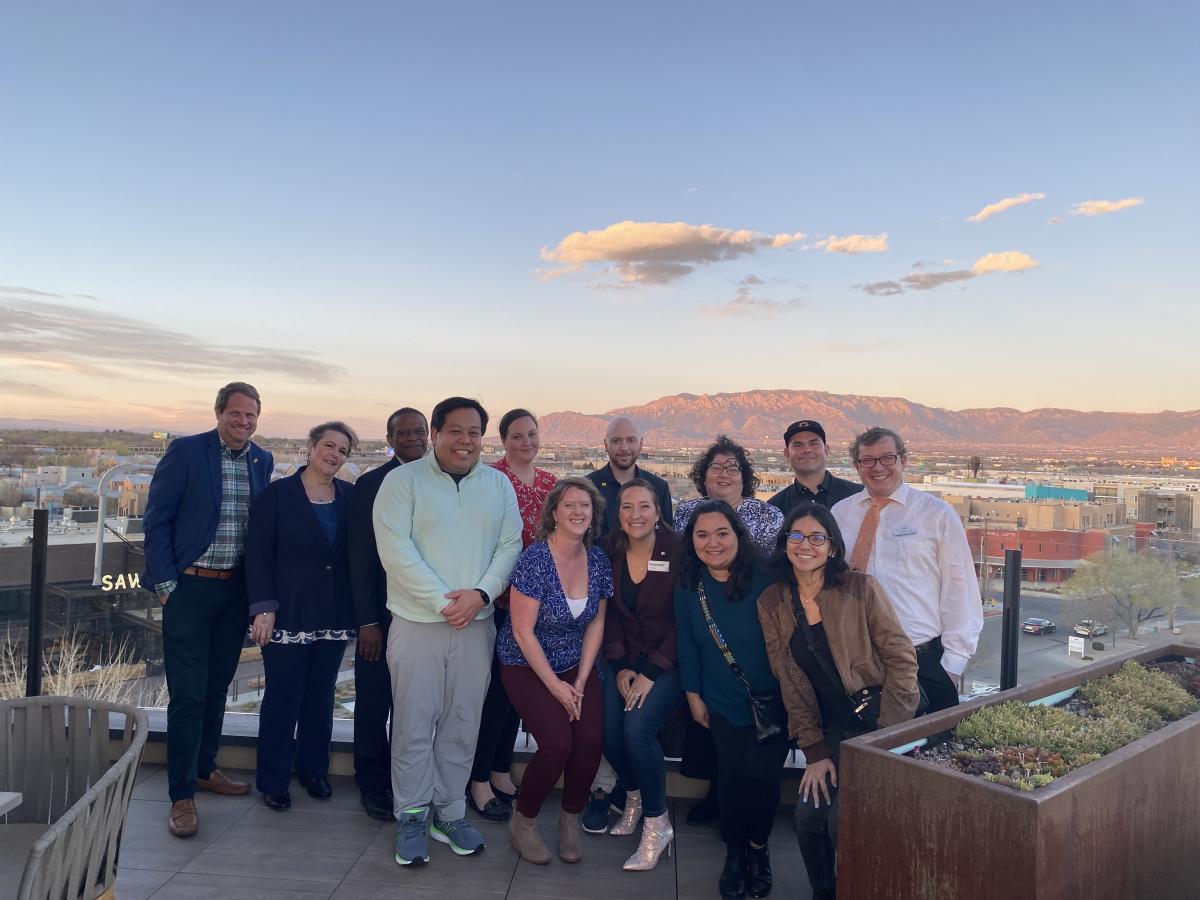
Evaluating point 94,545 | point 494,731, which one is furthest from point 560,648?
point 94,545

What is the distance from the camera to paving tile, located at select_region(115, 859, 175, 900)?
7.99 feet

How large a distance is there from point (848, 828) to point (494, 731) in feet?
5.48

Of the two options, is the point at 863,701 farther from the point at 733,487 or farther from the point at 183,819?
the point at 183,819

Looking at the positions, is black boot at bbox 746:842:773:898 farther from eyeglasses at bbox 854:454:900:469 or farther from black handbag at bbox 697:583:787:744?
eyeglasses at bbox 854:454:900:469

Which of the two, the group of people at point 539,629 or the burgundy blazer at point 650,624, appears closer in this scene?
the group of people at point 539,629

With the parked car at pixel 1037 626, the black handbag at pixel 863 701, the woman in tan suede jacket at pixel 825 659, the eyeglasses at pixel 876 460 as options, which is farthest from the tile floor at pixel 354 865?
the eyeglasses at pixel 876 460

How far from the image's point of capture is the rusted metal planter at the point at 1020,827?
1.58 m

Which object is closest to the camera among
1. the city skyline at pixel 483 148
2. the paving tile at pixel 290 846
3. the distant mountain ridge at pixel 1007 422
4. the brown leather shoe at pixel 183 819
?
the paving tile at pixel 290 846

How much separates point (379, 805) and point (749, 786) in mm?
1538

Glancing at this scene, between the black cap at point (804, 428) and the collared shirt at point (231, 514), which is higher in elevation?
the black cap at point (804, 428)

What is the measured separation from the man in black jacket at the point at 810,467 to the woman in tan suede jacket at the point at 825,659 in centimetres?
97

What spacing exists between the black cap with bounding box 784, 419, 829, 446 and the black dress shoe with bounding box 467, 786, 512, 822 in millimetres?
2067

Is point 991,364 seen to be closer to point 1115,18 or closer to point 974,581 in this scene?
point 1115,18

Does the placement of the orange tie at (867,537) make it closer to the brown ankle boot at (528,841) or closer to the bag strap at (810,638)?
the bag strap at (810,638)
